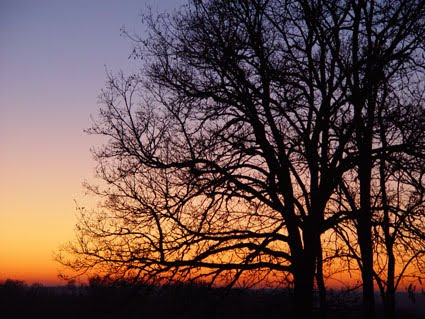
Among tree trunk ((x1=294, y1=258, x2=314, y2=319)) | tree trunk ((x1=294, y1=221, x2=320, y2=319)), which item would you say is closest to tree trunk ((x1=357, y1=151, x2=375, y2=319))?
tree trunk ((x1=294, y1=221, x2=320, y2=319))

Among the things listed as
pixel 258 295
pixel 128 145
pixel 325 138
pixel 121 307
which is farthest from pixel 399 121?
pixel 121 307

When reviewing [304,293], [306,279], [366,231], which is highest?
[366,231]

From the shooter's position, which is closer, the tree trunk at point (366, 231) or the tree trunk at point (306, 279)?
the tree trunk at point (366, 231)

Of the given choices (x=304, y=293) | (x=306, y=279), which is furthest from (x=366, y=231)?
(x=304, y=293)

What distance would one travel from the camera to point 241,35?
1261 cm

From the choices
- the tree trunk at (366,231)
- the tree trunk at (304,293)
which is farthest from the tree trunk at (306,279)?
the tree trunk at (366,231)

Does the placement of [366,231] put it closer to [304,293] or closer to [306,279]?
[306,279]

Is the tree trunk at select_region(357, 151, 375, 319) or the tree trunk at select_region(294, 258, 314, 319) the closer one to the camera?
the tree trunk at select_region(357, 151, 375, 319)

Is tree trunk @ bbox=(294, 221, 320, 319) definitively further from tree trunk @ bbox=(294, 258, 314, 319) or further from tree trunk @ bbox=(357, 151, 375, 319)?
tree trunk @ bbox=(357, 151, 375, 319)

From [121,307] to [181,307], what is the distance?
129 centimetres

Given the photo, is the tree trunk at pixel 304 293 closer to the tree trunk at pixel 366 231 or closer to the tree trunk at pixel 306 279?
the tree trunk at pixel 306 279

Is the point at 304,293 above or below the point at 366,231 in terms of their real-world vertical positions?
below

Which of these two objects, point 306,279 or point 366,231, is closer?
point 366,231

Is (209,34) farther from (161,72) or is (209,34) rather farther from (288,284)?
(288,284)
